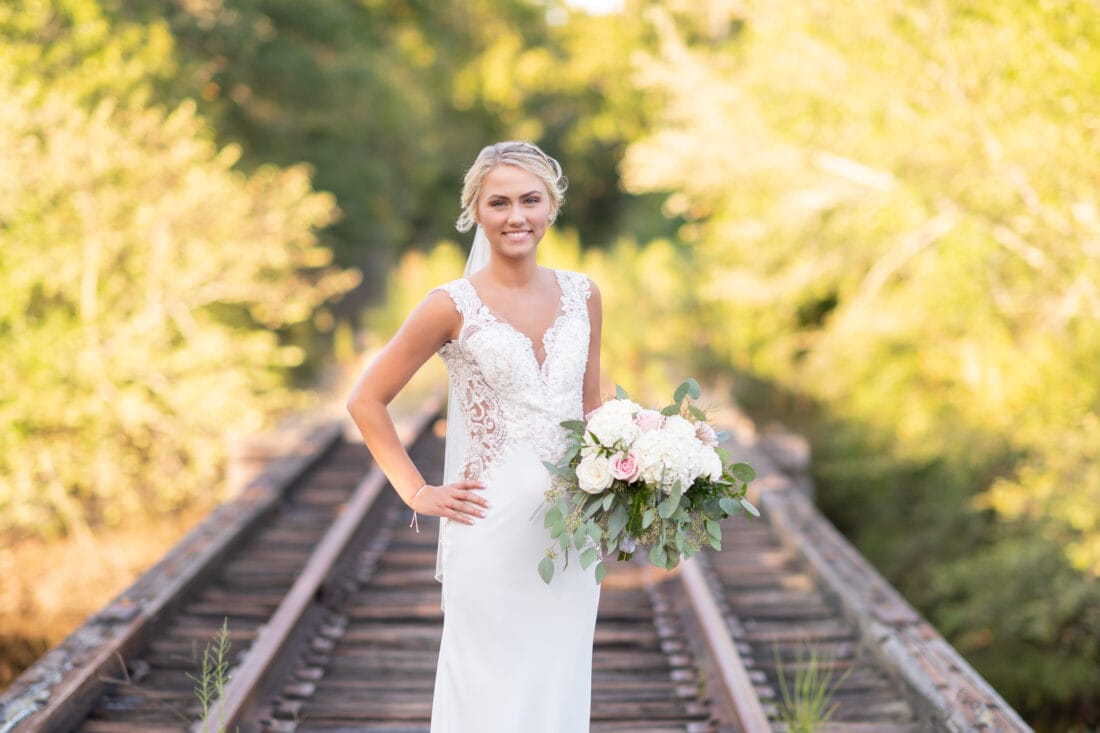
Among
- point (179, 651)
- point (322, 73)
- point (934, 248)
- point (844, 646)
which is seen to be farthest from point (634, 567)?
point (322, 73)

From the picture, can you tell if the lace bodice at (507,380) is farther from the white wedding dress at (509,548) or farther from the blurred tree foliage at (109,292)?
the blurred tree foliage at (109,292)

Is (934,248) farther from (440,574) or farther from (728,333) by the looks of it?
(440,574)

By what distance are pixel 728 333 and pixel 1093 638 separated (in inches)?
305

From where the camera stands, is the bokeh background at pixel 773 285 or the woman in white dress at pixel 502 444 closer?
the woman in white dress at pixel 502 444

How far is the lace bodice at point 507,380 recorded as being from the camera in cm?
294

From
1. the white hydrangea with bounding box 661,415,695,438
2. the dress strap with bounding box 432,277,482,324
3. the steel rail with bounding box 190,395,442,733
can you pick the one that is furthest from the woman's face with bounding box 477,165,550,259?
the steel rail with bounding box 190,395,442,733

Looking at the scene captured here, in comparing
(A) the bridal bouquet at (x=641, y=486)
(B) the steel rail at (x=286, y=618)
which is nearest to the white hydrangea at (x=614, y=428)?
(A) the bridal bouquet at (x=641, y=486)

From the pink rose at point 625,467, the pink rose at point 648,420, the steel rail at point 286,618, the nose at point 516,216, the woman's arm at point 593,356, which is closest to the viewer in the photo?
the pink rose at point 625,467

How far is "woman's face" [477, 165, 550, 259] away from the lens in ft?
9.58

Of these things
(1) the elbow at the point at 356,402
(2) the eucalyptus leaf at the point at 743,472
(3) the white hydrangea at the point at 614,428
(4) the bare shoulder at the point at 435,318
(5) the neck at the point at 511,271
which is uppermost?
(5) the neck at the point at 511,271

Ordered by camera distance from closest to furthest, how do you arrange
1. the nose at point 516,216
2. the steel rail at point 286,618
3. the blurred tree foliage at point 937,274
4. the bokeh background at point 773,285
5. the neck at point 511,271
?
1. the nose at point 516,216
2. the neck at point 511,271
3. the steel rail at point 286,618
4. the blurred tree foliage at point 937,274
5. the bokeh background at point 773,285

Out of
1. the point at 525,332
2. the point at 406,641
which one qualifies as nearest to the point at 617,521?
the point at 525,332

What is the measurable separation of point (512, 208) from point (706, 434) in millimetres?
863

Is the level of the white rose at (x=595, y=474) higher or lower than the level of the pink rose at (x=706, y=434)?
lower
